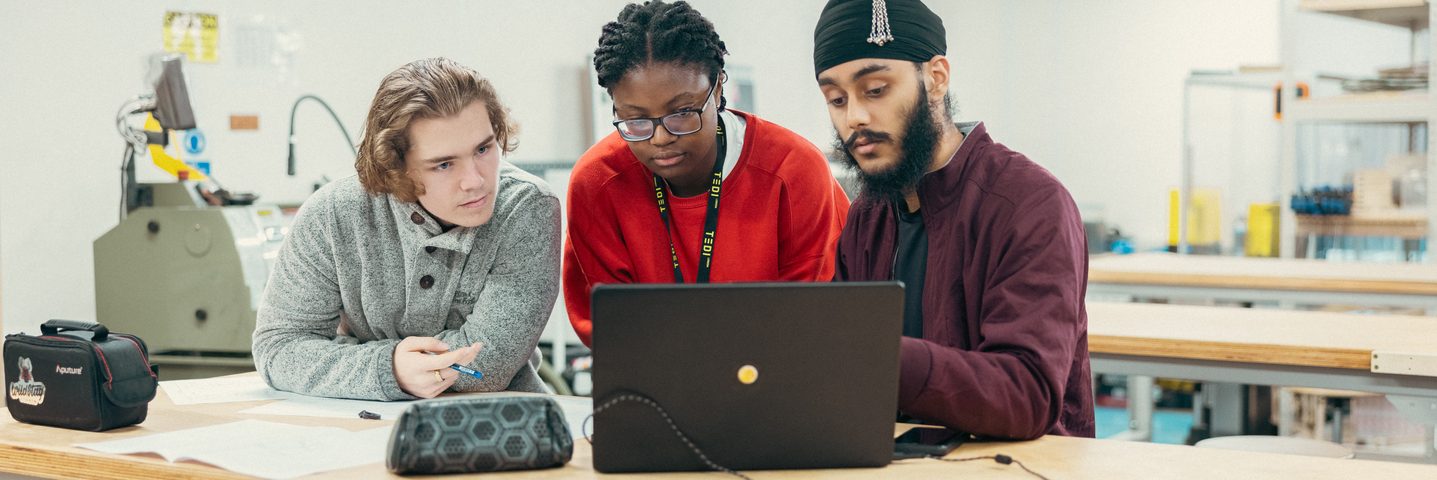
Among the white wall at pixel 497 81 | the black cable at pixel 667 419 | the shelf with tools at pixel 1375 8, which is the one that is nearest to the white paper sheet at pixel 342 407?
the black cable at pixel 667 419

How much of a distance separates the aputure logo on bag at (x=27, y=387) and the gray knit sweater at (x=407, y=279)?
0.33 metres

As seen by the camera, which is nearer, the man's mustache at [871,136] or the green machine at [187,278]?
the man's mustache at [871,136]

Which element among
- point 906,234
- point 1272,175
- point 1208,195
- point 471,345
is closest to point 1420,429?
point 1208,195

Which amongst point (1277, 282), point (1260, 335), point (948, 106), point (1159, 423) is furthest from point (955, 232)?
point (1159, 423)

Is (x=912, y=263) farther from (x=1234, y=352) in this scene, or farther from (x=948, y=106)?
(x=1234, y=352)

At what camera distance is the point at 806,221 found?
204 cm

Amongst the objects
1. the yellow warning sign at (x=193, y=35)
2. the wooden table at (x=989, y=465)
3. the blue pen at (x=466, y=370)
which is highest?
the yellow warning sign at (x=193, y=35)

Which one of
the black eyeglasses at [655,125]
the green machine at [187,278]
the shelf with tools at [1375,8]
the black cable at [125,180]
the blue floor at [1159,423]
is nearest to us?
the black eyeglasses at [655,125]

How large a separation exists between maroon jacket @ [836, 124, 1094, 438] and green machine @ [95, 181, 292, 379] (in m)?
1.89

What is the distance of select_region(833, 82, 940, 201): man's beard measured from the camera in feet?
5.43

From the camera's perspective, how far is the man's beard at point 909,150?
1.66 m

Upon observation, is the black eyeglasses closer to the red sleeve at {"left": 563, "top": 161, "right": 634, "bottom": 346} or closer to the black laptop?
the red sleeve at {"left": 563, "top": 161, "right": 634, "bottom": 346}

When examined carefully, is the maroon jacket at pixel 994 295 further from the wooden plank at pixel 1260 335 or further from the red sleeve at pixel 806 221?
the wooden plank at pixel 1260 335

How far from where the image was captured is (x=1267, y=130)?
6.91m
